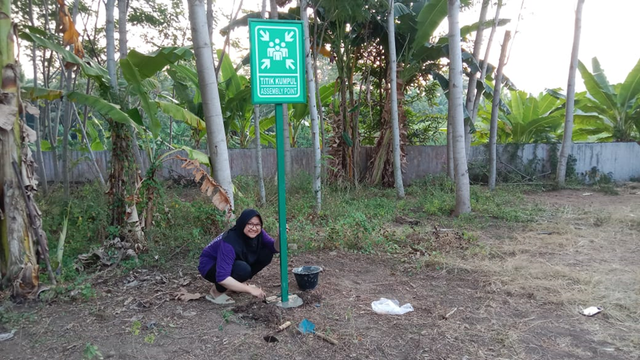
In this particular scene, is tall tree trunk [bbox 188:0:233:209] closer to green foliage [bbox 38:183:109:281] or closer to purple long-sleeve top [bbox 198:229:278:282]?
purple long-sleeve top [bbox 198:229:278:282]

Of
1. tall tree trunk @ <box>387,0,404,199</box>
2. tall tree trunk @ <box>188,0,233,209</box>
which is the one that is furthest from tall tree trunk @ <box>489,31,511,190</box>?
tall tree trunk @ <box>188,0,233,209</box>

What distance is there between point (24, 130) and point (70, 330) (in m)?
2.07

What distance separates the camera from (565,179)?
12.6m

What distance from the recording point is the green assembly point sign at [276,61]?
136 inches

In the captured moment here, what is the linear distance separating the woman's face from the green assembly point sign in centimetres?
113

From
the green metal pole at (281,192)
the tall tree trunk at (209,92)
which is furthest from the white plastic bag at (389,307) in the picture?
the tall tree trunk at (209,92)

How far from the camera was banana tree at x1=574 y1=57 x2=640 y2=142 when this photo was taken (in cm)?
1354

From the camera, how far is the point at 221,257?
13.0 feet

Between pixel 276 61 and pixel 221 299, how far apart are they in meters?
2.25

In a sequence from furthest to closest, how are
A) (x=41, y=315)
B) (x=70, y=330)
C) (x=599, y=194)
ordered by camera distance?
(x=599, y=194)
(x=41, y=315)
(x=70, y=330)

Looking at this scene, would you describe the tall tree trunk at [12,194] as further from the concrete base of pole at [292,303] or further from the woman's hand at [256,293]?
the concrete base of pole at [292,303]

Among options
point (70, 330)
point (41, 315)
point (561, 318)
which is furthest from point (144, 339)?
point (561, 318)

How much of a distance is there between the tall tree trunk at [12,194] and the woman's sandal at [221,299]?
169cm

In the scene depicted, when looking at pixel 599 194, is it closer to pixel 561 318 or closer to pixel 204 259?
pixel 561 318
